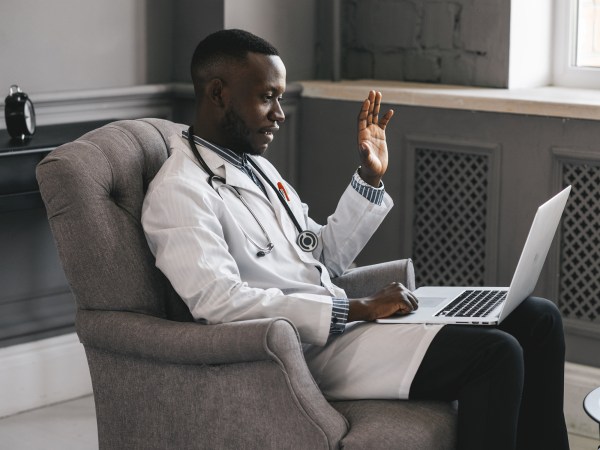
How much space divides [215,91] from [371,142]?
0.39m

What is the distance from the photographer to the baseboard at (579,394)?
3160 millimetres

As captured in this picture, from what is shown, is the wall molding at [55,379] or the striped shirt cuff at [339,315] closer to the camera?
the striped shirt cuff at [339,315]

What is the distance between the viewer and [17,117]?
3.00 meters

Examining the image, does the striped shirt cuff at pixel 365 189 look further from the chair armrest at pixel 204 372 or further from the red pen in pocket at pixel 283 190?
the chair armrest at pixel 204 372

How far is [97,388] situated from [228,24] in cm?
162

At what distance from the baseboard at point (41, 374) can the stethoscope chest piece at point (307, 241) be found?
4.39 feet

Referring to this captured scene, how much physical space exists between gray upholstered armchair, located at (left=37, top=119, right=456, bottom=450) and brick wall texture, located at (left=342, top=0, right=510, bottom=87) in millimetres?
1515

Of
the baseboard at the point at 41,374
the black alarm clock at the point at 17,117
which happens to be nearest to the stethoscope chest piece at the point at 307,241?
the black alarm clock at the point at 17,117

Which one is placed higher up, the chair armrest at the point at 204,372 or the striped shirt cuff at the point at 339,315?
the striped shirt cuff at the point at 339,315

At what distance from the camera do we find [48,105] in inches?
129

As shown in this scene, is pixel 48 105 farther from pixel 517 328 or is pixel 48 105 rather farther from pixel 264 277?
pixel 517 328

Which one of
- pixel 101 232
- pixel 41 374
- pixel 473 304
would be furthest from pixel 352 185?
pixel 41 374

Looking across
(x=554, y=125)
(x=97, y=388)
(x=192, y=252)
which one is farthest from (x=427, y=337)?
(x=554, y=125)

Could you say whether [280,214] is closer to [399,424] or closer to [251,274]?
[251,274]
